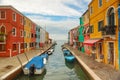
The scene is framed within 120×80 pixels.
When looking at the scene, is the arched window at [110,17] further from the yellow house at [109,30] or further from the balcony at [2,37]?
the balcony at [2,37]

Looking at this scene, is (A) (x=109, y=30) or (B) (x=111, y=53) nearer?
(A) (x=109, y=30)

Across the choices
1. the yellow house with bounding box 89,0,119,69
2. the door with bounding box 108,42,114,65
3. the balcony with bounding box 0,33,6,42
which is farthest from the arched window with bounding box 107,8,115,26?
the balcony with bounding box 0,33,6,42

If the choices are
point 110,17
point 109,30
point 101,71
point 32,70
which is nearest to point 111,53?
point 109,30

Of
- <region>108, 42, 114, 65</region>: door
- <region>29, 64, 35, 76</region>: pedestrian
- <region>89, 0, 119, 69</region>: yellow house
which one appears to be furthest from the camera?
<region>108, 42, 114, 65</region>: door

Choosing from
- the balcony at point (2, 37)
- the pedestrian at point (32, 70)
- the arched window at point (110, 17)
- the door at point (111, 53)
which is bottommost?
the pedestrian at point (32, 70)

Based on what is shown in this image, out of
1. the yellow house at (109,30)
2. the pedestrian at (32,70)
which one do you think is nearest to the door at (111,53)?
the yellow house at (109,30)

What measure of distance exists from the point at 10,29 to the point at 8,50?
3.69 m

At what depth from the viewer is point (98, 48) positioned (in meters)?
28.1

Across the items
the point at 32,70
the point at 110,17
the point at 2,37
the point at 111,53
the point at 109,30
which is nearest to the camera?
the point at 109,30

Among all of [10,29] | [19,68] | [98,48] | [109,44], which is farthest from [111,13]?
[10,29]

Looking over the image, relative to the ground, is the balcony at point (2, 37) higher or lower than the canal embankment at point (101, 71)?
higher

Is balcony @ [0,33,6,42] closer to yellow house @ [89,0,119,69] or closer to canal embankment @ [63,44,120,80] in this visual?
canal embankment @ [63,44,120,80]

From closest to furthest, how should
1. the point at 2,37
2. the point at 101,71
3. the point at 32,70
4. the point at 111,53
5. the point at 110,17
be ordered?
the point at 101,71
the point at 32,70
the point at 110,17
the point at 111,53
the point at 2,37

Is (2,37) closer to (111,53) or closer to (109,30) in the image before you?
(111,53)
